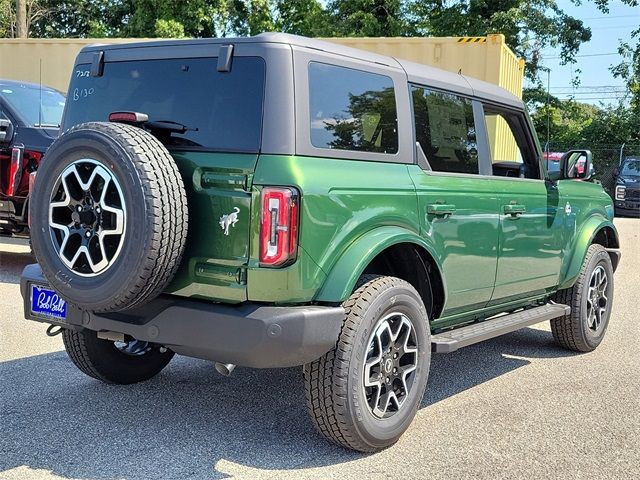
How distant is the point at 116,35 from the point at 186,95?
997 inches

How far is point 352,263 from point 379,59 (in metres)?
1.23

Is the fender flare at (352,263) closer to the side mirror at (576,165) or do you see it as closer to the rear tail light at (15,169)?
the side mirror at (576,165)

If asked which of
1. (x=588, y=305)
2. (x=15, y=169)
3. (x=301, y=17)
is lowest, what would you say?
(x=588, y=305)

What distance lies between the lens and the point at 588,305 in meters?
5.93

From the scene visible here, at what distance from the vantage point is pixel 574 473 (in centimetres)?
353

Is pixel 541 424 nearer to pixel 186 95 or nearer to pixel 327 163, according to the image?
pixel 327 163

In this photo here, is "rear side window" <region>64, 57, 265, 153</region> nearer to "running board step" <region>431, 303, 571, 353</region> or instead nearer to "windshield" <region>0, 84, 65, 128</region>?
"running board step" <region>431, 303, 571, 353</region>

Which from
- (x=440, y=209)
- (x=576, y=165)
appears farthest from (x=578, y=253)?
(x=440, y=209)

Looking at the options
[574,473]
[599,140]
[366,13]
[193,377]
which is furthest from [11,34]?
[574,473]

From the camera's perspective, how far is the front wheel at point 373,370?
3.47 m

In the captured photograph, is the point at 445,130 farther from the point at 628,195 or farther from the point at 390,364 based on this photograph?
the point at 628,195

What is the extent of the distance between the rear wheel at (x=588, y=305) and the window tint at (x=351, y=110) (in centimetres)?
249

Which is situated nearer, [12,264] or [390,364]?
[390,364]

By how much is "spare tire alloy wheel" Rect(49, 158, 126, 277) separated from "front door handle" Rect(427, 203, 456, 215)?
1652 millimetres
